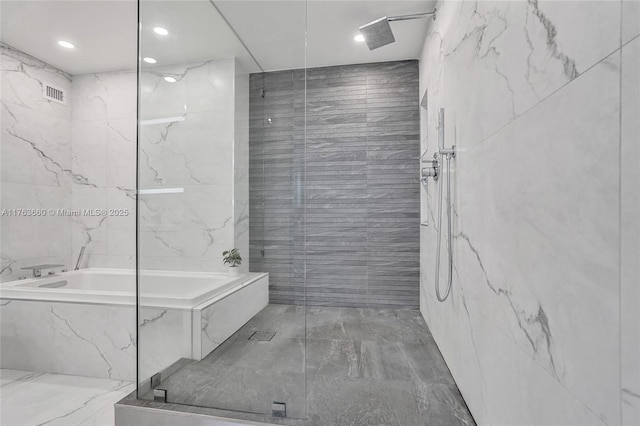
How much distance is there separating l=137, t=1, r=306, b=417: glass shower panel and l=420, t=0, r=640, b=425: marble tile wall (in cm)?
84

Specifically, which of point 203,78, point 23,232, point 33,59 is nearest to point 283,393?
point 203,78

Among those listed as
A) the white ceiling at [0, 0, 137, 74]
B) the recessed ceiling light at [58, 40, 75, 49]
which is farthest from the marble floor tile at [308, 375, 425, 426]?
the recessed ceiling light at [58, 40, 75, 49]

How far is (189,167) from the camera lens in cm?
162

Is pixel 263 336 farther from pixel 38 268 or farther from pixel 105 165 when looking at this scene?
pixel 105 165

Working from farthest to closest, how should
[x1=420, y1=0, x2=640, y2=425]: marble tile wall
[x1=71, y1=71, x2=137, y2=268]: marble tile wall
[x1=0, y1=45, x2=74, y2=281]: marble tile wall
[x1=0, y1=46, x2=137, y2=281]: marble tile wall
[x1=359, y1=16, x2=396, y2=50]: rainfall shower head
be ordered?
[x1=71, y1=71, x2=137, y2=268]: marble tile wall → [x1=0, y1=46, x2=137, y2=281]: marble tile wall → [x1=0, y1=45, x2=74, y2=281]: marble tile wall → [x1=359, y1=16, x2=396, y2=50]: rainfall shower head → [x1=420, y1=0, x2=640, y2=425]: marble tile wall

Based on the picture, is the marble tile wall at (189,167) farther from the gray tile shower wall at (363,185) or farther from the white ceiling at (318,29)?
the gray tile shower wall at (363,185)

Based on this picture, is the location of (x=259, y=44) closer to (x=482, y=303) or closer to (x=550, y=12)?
(x=550, y=12)

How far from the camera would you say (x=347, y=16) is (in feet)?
7.63

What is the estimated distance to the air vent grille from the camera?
2926mm

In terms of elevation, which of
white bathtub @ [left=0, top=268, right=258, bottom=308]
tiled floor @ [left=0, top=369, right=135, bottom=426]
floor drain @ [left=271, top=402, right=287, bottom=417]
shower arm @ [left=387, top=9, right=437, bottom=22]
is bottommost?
tiled floor @ [left=0, top=369, right=135, bottom=426]

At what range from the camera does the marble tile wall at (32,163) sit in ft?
8.57

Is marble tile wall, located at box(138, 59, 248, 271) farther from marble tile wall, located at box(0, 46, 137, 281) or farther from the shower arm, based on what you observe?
marble tile wall, located at box(0, 46, 137, 281)

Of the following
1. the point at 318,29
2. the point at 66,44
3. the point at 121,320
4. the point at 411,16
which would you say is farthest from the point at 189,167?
the point at 66,44

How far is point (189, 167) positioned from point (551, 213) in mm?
1585
